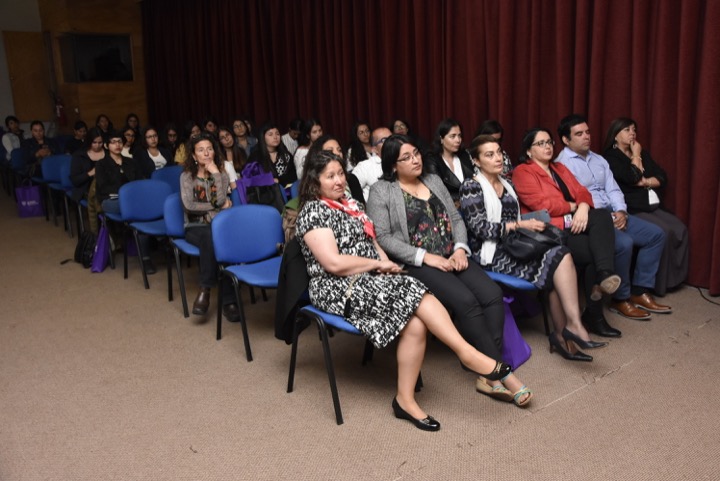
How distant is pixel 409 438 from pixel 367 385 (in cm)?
51

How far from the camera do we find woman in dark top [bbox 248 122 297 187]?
5.08 m

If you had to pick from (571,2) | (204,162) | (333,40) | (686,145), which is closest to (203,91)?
(333,40)

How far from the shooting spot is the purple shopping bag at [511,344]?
3.08 metres

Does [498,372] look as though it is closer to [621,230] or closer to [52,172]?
[621,230]

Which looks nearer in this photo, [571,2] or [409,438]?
[409,438]

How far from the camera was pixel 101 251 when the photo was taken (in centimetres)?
506

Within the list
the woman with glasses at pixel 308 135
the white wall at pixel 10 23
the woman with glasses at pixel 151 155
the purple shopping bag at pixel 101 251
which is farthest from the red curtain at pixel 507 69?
the white wall at pixel 10 23

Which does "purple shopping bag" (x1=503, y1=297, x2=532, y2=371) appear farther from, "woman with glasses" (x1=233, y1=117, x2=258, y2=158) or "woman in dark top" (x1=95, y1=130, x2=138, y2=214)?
"woman with glasses" (x1=233, y1=117, x2=258, y2=158)

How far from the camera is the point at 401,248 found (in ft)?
9.84

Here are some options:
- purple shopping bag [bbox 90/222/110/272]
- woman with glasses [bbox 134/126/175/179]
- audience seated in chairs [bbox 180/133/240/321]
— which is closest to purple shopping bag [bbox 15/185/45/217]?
woman with glasses [bbox 134/126/175/179]

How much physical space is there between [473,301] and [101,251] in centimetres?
346

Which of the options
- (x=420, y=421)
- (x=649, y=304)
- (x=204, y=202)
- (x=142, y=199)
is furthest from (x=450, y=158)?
(x=142, y=199)

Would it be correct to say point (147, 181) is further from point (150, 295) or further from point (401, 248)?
point (401, 248)

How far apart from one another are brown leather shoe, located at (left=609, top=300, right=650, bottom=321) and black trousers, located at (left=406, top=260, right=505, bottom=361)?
1202mm
